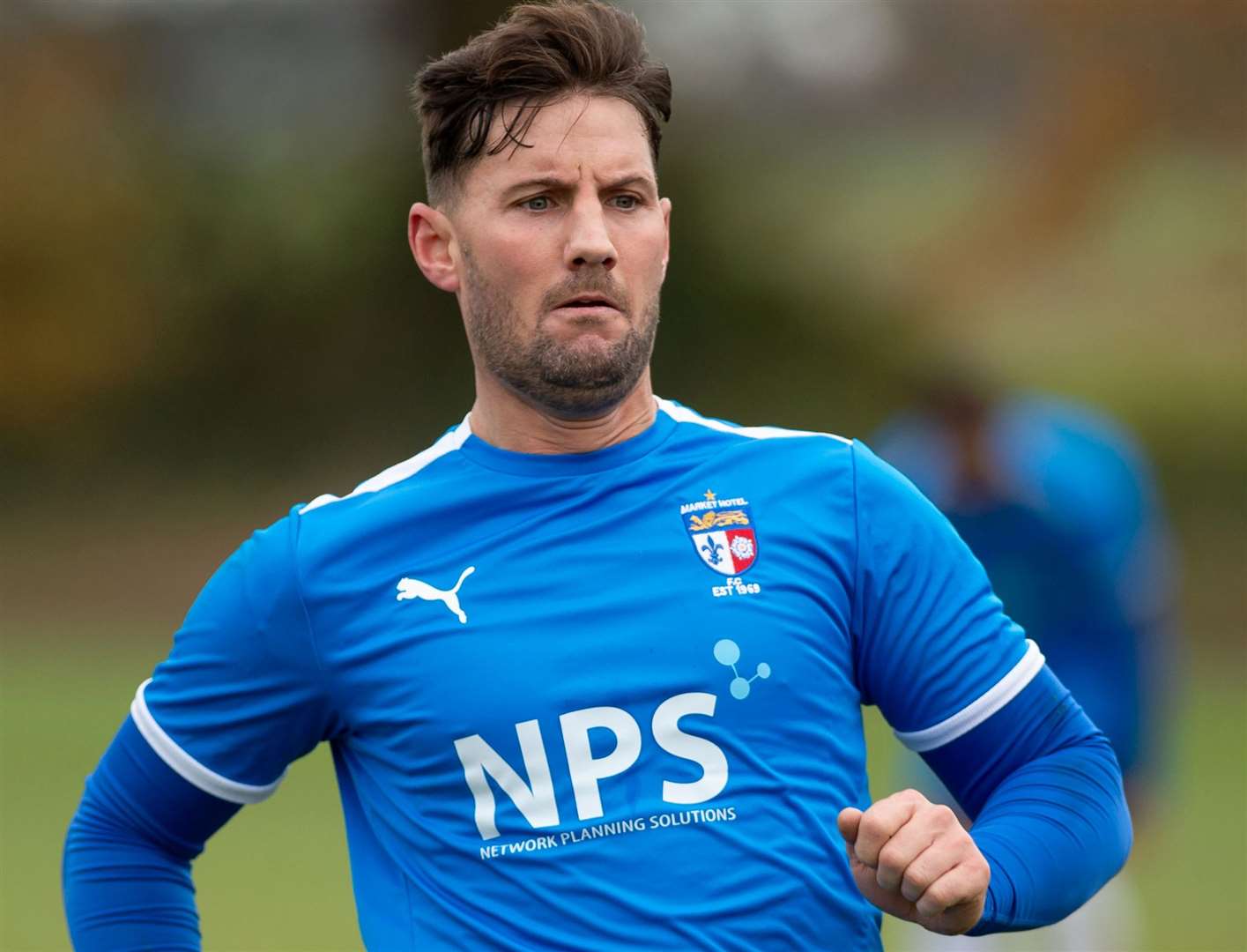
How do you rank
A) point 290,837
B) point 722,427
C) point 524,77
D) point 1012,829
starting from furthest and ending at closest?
point 290,837
point 722,427
point 524,77
point 1012,829

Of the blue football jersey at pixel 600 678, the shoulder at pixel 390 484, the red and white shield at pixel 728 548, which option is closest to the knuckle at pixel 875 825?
A: the blue football jersey at pixel 600 678

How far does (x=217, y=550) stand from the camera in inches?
715

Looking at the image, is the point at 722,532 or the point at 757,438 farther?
the point at 757,438

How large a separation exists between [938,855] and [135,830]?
1318mm

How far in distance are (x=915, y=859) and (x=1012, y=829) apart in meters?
0.37

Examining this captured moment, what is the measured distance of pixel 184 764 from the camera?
276 cm

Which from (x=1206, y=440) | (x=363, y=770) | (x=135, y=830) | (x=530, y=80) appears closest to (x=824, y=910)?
(x=363, y=770)

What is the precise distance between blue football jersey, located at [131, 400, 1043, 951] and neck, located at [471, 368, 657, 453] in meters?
0.03

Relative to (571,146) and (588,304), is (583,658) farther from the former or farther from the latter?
(571,146)

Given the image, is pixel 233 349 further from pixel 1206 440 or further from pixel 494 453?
pixel 494 453

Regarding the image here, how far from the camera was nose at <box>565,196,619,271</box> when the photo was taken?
2.66 metres

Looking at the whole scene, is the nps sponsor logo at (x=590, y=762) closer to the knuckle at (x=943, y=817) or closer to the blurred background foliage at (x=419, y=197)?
the knuckle at (x=943, y=817)

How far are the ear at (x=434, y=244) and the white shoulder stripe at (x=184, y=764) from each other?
81cm

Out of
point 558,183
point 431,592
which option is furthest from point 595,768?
point 558,183
